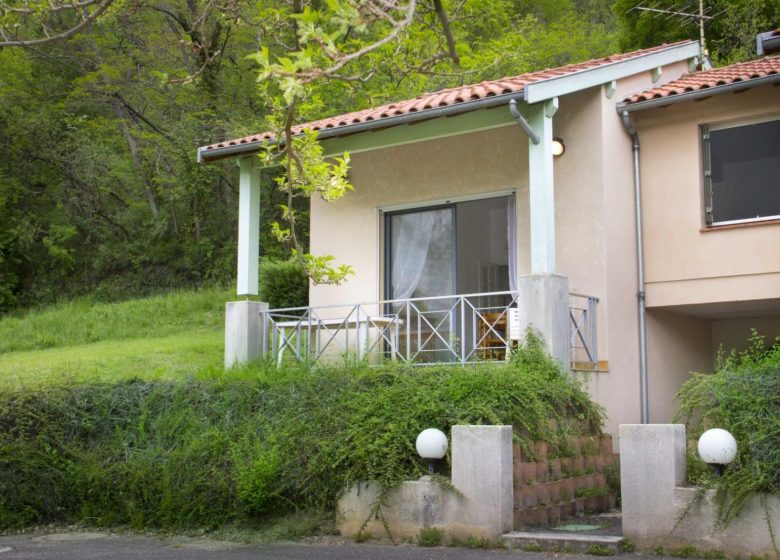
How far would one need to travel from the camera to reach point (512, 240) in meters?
11.3

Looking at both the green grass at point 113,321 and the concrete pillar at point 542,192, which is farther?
the green grass at point 113,321

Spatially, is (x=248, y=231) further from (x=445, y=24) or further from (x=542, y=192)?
(x=445, y=24)

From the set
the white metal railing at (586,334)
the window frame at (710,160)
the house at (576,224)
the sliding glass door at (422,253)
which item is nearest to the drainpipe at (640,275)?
the house at (576,224)

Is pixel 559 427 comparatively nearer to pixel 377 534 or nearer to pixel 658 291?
pixel 377 534

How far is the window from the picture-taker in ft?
34.6

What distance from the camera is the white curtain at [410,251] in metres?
12.0

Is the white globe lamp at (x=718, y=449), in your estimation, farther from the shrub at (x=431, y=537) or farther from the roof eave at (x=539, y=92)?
the roof eave at (x=539, y=92)

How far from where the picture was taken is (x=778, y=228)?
10156 millimetres

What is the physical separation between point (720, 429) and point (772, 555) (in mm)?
935

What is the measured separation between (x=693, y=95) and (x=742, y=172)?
115 centimetres

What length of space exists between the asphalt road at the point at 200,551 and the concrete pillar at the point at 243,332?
142 inches

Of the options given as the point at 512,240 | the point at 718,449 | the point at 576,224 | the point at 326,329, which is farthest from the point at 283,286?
the point at 718,449

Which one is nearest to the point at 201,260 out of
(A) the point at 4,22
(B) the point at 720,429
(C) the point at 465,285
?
(C) the point at 465,285

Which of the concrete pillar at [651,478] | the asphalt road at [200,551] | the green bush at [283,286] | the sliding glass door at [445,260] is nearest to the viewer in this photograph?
the concrete pillar at [651,478]
